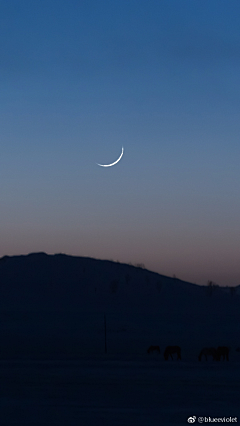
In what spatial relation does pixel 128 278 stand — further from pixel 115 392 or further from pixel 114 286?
pixel 115 392

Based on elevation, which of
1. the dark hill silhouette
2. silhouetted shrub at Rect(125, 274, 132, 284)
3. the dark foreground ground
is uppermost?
silhouetted shrub at Rect(125, 274, 132, 284)

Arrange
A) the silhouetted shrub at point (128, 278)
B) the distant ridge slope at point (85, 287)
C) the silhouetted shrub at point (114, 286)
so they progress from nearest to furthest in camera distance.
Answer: the distant ridge slope at point (85, 287) < the silhouetted shrub at point (114, 286) < the silhouetted shrub at point (128, 278)

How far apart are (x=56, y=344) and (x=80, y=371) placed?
17.3 m

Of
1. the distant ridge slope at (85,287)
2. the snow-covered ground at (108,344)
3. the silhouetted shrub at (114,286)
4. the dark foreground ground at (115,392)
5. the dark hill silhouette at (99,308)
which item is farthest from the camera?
the silhouetted shrub at (114,286)

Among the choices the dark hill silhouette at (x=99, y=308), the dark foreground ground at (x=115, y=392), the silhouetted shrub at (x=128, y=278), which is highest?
the silhouetted shrub at (x=128, y=278)

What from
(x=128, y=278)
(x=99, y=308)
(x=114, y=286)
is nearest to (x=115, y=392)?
(x=99, y=308)

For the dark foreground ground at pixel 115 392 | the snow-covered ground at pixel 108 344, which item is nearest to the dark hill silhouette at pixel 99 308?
the snow-covered ground at pixel 108 344

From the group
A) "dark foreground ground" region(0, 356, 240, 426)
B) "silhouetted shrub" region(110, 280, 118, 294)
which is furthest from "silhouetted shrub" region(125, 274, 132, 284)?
"dark foreground ground" region(0, 356, 240, 426)

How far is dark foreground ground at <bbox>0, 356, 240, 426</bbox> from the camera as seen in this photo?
15.2 m

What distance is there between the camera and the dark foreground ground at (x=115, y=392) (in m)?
15.2

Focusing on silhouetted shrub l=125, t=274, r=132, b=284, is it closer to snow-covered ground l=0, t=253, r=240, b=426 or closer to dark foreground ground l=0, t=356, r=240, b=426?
snow-covered ground l=0, t=253, r=240, b=426

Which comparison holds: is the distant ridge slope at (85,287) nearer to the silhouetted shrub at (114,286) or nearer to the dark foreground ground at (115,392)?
the silhouetted shrub at (114,286)

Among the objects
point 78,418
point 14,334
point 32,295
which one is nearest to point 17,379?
point 78,418

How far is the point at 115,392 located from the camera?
19.4 meters
